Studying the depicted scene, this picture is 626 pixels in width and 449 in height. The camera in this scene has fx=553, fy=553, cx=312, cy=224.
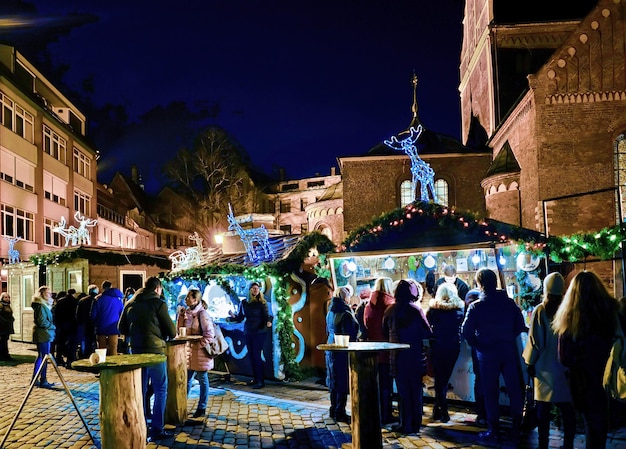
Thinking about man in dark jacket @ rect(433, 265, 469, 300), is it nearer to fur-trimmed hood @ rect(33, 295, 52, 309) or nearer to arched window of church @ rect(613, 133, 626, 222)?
fur-trimmed hood @ rect(33, 295, 52, 309)

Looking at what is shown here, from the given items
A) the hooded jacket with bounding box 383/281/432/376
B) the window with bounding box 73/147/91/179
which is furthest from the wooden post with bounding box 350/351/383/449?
the window with bounding box 73/147/91/179

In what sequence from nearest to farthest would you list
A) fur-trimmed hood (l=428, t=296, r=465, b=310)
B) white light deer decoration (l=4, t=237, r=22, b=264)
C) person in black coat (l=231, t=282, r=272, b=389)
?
fur-trimmed hood (l=428, t=296, r=465, b=310) → person in black coat (l=231, t=282, r=272, b=389) → white light deer decoration (l=4, t=237, r=22, b=264)

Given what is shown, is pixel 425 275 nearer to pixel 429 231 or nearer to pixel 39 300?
pixel 429 231

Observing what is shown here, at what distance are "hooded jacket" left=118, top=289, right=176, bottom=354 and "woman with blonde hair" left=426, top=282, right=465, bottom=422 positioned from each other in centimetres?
351

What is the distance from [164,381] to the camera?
6.88 m

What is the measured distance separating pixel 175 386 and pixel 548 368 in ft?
15.6

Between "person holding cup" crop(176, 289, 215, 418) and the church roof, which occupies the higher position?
the church roof

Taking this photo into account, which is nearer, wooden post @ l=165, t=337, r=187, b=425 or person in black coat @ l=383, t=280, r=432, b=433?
person in black coat @ l=383, t=280, r=432, b=433

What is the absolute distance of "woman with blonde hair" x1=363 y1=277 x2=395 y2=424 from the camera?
7.49 meters

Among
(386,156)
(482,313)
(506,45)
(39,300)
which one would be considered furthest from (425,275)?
(506,45)

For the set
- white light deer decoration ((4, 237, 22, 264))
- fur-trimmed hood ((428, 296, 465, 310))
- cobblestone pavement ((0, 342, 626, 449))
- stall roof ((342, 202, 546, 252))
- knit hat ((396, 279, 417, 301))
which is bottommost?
cobblestone pavement ((0, 342, 626, 449))

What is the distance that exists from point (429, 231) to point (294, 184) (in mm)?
54726

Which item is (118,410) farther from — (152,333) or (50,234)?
(50,234)

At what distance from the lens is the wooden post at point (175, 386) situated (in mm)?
7508
